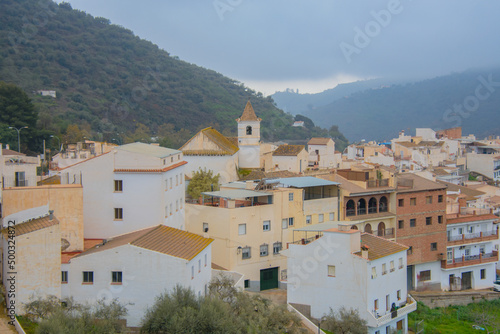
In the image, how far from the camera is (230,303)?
84.7 ft

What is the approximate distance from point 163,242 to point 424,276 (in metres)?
23.5

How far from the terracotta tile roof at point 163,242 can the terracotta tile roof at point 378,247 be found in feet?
26.4

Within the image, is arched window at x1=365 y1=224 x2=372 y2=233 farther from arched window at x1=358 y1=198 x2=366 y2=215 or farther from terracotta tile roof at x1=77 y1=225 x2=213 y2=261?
terracotta tile roof at x1=77 y1=225 x2=213 y2=261

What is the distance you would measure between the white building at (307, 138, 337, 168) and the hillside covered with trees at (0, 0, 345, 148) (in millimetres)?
15443

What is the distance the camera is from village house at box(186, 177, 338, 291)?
3444 centimetres

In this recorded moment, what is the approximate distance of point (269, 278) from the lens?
118 ft

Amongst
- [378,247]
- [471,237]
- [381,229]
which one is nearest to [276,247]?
[378,247]

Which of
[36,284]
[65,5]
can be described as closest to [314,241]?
[36,284]

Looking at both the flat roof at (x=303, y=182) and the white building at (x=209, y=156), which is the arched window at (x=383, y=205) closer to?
the flat roof at (x=303, y=182)

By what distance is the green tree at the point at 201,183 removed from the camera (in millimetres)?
43719

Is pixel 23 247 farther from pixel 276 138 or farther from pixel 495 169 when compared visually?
pixel 276 138

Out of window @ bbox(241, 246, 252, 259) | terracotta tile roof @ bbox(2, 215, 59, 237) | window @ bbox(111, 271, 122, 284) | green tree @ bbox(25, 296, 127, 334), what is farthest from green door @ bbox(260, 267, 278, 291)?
terracotta tile roof @ bbox(2, 215, 59, 237)

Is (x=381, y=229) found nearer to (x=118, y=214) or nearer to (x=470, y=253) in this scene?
(x=470, y=253)

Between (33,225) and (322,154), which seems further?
(322,154)
